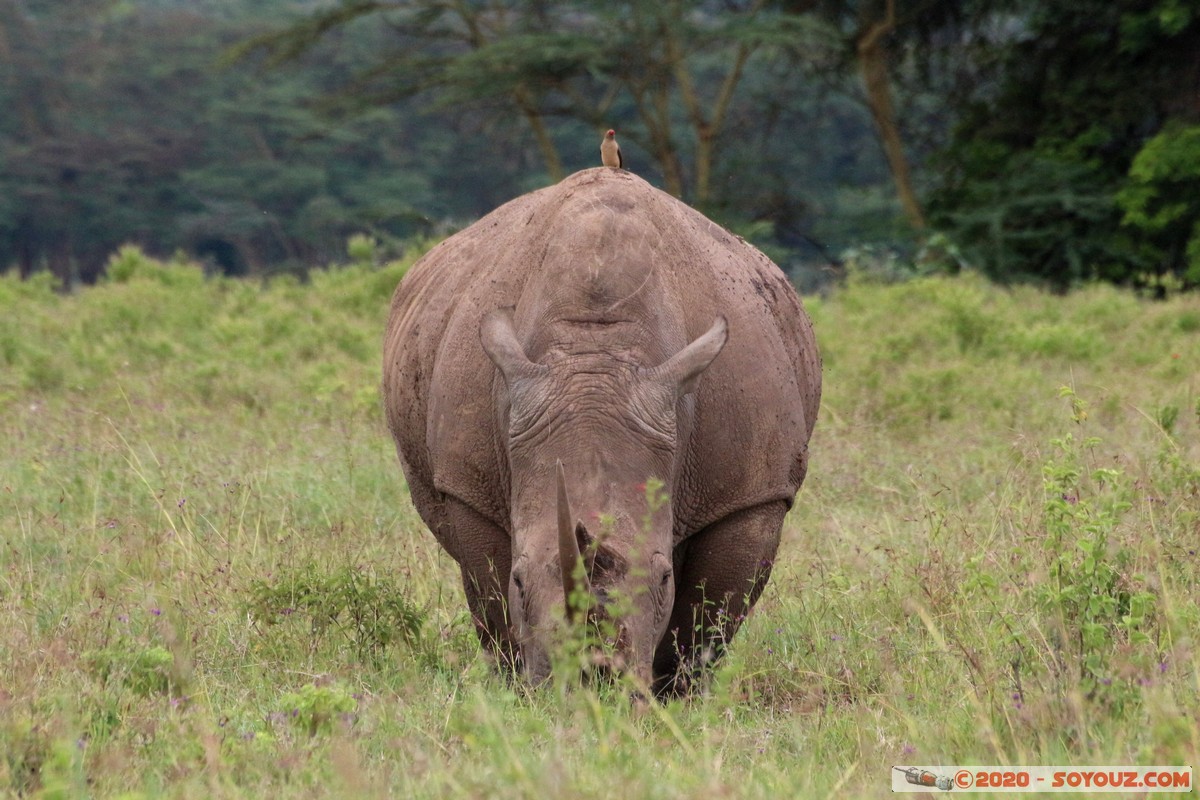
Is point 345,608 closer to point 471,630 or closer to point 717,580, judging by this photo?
point 471,630

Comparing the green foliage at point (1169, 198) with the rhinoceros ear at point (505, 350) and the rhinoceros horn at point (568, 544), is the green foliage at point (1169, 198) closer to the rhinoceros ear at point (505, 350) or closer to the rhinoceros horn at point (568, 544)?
the rhinoceros ear at point (505, 350)

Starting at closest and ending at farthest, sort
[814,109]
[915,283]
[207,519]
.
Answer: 1. [207,519]
2. [915,283]
3. [814,109]

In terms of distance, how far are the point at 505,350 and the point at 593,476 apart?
46 cm

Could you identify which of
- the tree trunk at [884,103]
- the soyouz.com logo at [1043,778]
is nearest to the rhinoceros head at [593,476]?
the soyouz.com logo at [1043,778]

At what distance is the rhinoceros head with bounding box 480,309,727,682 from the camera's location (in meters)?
3.95

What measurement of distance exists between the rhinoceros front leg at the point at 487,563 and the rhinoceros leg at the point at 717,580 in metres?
0.49

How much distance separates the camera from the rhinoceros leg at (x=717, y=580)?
4.80 m

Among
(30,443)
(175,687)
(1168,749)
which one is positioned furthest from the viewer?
(30,443)

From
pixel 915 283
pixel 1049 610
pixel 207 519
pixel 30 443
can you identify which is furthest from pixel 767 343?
pixel 915 283

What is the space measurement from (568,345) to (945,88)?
64.2 feet

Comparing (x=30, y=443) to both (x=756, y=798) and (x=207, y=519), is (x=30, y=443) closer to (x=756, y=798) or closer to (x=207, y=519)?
(x=207, y=519)

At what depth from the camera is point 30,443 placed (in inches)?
355

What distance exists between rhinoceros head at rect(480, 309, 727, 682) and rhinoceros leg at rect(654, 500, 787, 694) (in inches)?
18.3

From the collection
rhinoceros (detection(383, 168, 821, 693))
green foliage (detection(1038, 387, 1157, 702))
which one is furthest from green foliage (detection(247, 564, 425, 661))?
green foliage (detection(1038, 387, 1157, 702))
